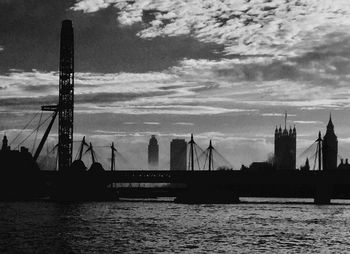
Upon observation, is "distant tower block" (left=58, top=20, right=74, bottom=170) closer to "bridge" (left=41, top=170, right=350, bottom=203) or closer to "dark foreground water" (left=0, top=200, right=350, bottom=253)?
"bridge" (left=41, top=170, right=350, bottom=203)

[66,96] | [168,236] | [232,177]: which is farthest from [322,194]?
[168,236]

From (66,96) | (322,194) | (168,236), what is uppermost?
(66,96)

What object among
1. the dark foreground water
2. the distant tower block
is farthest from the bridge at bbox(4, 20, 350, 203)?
the dark foreground water

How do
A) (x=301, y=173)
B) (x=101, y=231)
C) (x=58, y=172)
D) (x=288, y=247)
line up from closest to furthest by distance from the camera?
(x=288, y=247) → (x=101, y=231) → (x=301, y=173) → (x=58, y=172)

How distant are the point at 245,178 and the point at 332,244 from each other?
336 ft

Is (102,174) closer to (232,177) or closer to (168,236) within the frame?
(232,177)

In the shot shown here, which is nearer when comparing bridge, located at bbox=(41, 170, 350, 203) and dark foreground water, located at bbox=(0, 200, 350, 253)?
dark foreground water, located at bbox=(0, 200, 350, 253)

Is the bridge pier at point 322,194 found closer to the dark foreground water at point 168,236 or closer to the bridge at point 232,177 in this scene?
the bridge at point 232,177

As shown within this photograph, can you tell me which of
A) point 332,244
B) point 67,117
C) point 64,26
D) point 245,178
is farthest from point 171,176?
point 332,244

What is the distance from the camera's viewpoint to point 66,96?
183875mm

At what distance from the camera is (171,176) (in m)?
177

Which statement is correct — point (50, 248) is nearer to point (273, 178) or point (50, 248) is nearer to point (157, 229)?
point (157, 229)

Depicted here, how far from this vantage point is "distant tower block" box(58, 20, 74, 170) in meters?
178

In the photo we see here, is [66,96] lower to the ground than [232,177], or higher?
higher
